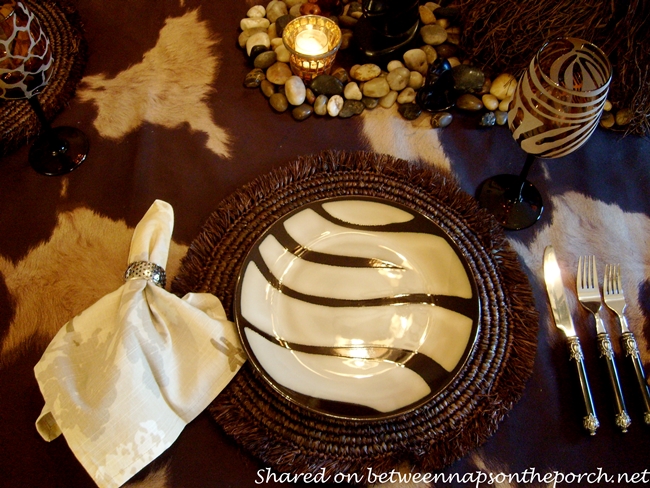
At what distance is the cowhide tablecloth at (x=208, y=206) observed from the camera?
49cm

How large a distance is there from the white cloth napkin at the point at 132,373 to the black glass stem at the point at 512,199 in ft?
1.18

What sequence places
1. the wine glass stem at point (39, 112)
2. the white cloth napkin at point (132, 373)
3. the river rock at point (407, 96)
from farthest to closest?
the river rock at point (407, 96), the wine glass stem at point (39, 112), the white cloth napkin at point (132, 373)

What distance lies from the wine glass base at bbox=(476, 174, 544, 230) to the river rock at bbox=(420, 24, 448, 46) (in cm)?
24

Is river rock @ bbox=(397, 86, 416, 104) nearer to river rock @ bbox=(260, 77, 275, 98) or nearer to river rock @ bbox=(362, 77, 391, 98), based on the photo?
river rock @ bbox=(362, 77, 391, 98)

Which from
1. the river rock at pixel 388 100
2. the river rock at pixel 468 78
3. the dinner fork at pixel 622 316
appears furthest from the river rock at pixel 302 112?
the dinner fork at pixel 622 316

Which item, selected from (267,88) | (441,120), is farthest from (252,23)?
(441,120)

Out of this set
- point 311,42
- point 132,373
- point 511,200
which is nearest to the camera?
point 132,373

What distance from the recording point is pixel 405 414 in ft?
1.53

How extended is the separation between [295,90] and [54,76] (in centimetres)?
36

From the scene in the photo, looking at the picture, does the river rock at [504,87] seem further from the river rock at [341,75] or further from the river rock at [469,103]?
the river rock at [341,75]

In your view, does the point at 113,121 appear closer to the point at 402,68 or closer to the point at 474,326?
the point at 402,68

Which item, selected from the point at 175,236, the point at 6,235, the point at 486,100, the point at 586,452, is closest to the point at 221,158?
the point at 175,236

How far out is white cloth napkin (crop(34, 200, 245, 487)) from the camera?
45cm

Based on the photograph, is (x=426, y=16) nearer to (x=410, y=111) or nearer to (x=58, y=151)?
(x=410, y=111)
